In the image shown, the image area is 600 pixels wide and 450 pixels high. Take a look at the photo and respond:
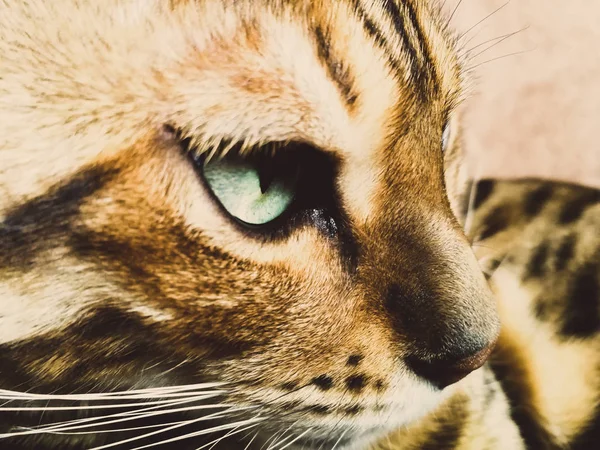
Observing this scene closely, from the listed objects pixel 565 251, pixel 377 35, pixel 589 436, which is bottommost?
pixel 589 436

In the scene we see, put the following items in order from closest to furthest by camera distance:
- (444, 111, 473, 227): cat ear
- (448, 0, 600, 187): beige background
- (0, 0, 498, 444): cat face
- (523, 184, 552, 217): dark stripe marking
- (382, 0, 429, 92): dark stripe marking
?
(0, 0, 498, 444): cat face < (382, 0, 429, 92): dark stripe marking < (444, 111, 473, 227): cat ear < (523, 184, 552, 217): dark stripe marking < (448, 0, 600, 187): beige background

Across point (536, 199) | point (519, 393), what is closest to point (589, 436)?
point (519, 393)

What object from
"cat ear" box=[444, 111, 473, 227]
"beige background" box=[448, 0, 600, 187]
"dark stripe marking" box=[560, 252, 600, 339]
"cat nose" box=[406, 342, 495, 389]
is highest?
"beige background" box=[448, 0, 600, 187]

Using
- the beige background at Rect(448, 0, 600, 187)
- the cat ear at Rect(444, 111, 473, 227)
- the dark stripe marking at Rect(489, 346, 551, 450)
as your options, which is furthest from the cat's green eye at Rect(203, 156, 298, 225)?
the beige background at Rect(448, 0, 600, 187)

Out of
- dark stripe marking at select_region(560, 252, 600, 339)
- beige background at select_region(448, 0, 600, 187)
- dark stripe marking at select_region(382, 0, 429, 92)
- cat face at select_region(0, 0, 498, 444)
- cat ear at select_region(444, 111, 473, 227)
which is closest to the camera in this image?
cat face at select_region(0, 0, 498, 444)

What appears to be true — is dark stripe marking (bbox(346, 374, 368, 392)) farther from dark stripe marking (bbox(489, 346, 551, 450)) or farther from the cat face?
dark stripe marking (bbox(489, 346, 551, 450))

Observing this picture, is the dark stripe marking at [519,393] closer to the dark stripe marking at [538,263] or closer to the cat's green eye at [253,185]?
the dark stripe marking at [538,263]

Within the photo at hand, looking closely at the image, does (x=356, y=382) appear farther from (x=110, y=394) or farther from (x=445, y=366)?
(x=110, y=394)
